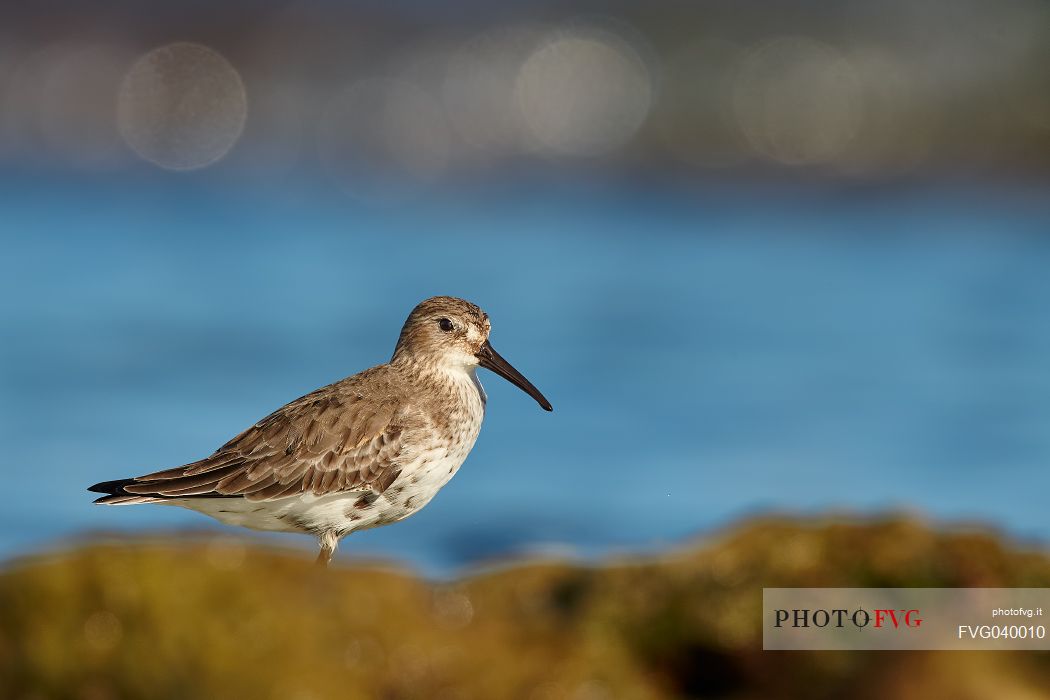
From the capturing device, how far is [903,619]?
4559mm

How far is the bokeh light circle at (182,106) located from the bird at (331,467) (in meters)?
19.1

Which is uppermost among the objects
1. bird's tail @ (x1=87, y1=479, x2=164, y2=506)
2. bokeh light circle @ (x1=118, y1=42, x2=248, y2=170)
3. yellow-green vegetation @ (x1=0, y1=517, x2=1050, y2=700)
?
bokeh light circle @ (x1=118, y1=42, x2=248, y2=170)

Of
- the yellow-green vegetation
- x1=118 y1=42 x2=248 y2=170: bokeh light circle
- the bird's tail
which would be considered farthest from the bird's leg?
x1=118 y1=42 x2=248 y2=170: bokeh light circle

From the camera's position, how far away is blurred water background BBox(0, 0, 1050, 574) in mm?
13805

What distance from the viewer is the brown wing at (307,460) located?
6133 millimetres

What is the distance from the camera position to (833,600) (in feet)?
15.7

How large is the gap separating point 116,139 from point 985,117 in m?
15.2

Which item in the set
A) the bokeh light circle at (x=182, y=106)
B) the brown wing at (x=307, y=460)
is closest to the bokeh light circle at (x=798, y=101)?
the bokeh light circle at (x=182, y=106)

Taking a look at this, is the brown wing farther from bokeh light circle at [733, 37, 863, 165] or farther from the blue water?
bokeh light circle at [733, 37, 863, 165]

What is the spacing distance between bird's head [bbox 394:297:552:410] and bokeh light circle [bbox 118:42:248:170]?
737 inches

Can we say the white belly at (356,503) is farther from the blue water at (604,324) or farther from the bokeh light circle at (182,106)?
the bokeh light circle at (182,106)

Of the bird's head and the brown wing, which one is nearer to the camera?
the brown wing

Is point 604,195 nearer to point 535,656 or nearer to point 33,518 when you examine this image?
point 33,518

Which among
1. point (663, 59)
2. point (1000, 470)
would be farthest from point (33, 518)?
point (663, 59)
